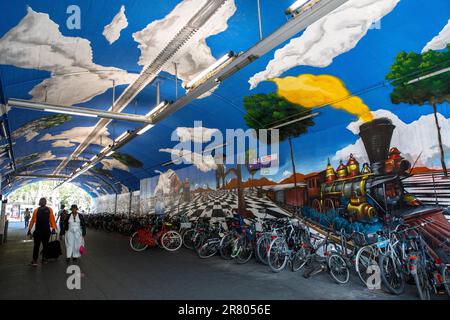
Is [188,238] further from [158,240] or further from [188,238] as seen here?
[158,240]

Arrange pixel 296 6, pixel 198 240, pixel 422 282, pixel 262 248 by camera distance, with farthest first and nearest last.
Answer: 1. pixel 198 240
2. pixel 262 248
3. pixel 422 282
4. pixel 296 6

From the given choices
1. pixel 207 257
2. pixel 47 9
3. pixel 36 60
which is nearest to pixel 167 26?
pixel 47 9

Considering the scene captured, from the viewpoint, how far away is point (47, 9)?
4.22 m

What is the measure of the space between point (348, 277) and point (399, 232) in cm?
117

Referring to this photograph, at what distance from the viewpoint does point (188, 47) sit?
561cm

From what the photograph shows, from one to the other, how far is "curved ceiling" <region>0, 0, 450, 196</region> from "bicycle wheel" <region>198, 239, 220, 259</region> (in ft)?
10.9

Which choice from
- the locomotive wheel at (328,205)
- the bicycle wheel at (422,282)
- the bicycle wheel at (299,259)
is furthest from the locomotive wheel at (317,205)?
the bicycle wheel at (422,282)

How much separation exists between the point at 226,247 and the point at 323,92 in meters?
4.28

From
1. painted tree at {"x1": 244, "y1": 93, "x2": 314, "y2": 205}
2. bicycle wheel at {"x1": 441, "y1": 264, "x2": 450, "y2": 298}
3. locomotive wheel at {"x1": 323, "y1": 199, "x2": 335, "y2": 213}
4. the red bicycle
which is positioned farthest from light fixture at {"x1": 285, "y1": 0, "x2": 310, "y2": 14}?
the red bicycle

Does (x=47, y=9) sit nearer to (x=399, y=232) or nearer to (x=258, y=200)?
(x=399, y=232)

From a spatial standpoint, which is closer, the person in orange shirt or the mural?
the mural

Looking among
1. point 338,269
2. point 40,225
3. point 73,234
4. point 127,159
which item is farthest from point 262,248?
point 127,159

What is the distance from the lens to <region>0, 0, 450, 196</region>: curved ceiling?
438 centimetres

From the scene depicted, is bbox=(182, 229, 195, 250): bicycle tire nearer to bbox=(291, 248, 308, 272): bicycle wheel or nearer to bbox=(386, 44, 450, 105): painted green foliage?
bbox=(291, 248, 308, 272): bicycle wheel
